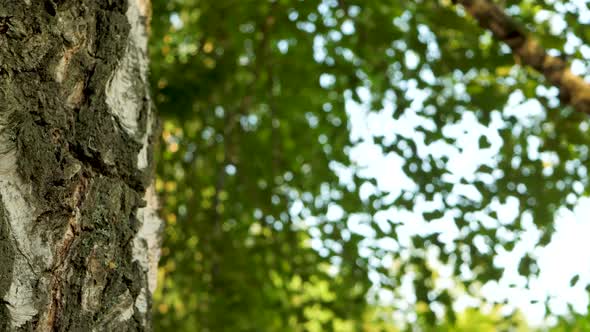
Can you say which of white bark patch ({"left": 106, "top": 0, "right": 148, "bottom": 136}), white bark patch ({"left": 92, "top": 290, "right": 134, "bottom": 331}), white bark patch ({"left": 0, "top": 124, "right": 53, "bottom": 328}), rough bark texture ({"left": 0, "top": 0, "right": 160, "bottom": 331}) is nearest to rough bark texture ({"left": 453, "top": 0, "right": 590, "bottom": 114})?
white bark patch ({"left": 106, "top": 0, "right": 148, "bottom": 136})

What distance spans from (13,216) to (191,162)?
136 inches

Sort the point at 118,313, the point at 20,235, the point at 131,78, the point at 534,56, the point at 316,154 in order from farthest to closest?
the point at 316,154, the point at 534,56, the point at 131,78, the point at 118,313, the point at 20,235

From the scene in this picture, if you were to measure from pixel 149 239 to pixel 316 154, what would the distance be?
3.00 metres

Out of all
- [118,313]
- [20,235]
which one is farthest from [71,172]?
[118,313]

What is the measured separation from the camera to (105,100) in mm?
1315

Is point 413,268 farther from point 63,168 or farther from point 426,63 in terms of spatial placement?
point 63,168

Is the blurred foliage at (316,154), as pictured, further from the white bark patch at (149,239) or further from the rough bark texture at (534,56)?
the white bark patch at (149,239)

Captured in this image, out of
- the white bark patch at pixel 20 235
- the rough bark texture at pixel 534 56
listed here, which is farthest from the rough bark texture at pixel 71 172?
the rough bark texture at pixel 534 56

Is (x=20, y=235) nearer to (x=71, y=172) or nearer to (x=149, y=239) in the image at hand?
(x=71, y=172)

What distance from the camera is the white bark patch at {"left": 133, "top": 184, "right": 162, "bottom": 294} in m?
1.37

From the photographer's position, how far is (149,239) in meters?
1.41

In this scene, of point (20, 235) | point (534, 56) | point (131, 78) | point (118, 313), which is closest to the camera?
point (20, 235)

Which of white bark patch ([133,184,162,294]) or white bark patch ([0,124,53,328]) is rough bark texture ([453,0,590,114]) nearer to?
white bark patch ([133,184,162,294])

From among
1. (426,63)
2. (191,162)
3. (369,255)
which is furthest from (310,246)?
(426,63)
